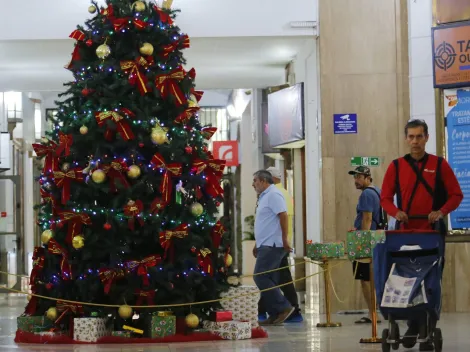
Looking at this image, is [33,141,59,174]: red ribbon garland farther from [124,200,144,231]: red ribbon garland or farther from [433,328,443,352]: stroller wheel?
[433,328,443,352]: stroller wheel

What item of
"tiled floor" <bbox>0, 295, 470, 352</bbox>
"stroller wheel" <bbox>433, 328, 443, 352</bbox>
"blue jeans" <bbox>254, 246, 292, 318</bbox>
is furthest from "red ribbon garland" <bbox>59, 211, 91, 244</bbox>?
"stroller wheel" <bbox>433, 328, 443, 352</bbox>

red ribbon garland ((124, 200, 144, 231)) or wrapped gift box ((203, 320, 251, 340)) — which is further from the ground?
red ribbon garland ((124, 200, 144, 231))

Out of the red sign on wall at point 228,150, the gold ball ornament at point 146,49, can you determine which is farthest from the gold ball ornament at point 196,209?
the red sign on wall at point 228,150

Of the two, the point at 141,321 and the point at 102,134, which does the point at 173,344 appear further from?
the point at 102,134

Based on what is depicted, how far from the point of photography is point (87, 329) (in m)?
8.61

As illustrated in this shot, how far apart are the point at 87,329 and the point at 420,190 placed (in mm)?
3063

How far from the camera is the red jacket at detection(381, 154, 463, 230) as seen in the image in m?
7.11

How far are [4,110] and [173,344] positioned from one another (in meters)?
16.3

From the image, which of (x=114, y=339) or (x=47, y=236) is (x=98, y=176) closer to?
(x=47, y=236)

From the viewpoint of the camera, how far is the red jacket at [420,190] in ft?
23.3

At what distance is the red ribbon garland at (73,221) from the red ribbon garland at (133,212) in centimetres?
33

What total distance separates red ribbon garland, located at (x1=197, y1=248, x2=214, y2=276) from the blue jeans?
5.96 ft

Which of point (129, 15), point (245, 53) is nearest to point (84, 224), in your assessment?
point (129, 15)

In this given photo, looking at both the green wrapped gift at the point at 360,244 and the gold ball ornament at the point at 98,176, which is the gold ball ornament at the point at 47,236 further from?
the green wrapped gift at the point at 360,244
